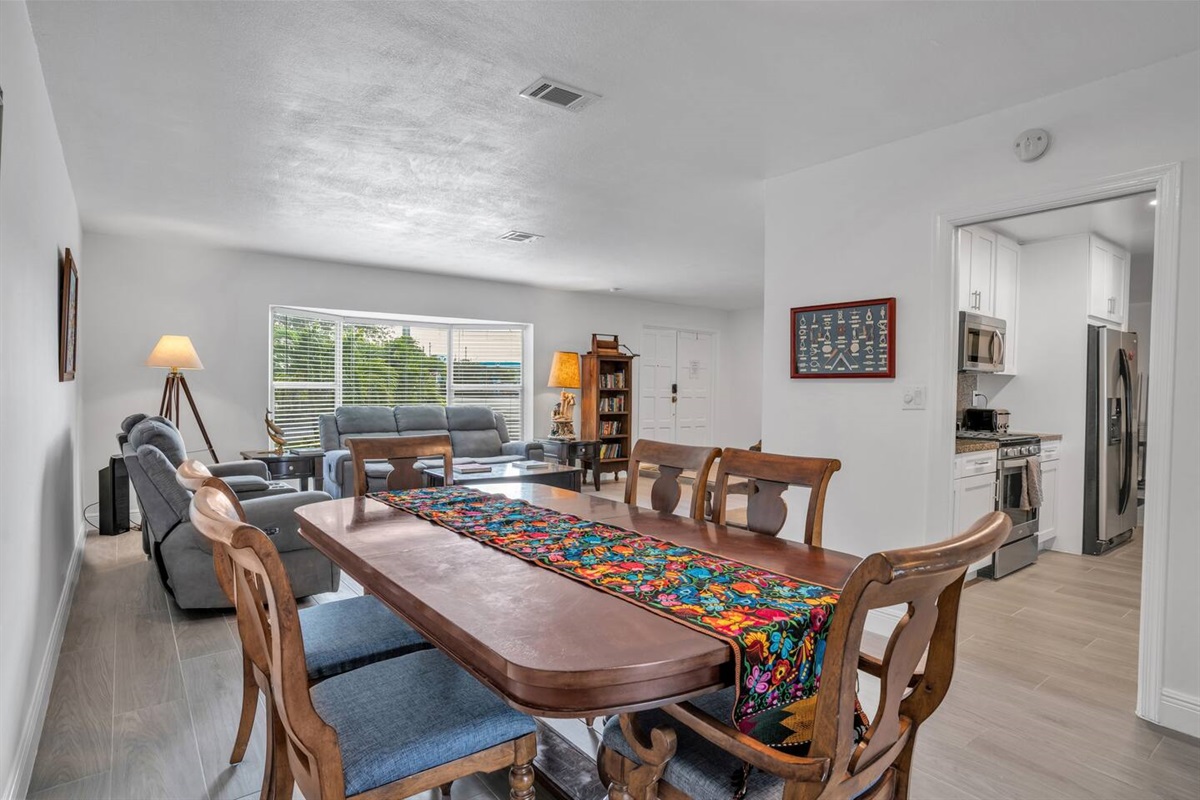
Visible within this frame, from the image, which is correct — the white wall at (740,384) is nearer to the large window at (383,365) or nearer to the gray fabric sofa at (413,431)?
the large window at (383,365)

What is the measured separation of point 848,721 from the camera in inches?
38.1

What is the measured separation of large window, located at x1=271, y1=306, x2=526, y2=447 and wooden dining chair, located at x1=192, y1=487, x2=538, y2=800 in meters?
5.17

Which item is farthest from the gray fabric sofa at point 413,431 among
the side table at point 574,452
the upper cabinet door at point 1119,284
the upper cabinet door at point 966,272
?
the upper cabinet door at point 1119,284

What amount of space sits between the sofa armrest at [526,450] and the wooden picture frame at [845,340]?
347cm

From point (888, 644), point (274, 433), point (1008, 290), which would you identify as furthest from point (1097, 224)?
point (274, 433)

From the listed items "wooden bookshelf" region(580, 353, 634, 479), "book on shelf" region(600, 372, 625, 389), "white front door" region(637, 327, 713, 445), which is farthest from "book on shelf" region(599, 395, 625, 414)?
"white front door" region(637, 327, 713, 445)

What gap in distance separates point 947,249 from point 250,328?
218 inches

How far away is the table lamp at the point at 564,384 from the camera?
7430mm

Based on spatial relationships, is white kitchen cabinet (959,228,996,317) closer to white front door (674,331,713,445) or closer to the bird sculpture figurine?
white front door (674,331,713,445)

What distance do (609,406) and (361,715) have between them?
6.96 m

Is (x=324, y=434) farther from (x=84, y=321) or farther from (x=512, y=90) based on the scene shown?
(x=512, y=90)

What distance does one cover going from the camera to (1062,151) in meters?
2.60

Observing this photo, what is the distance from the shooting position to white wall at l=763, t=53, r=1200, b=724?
231 centimetres

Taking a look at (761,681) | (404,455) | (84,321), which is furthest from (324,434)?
(761,681)
